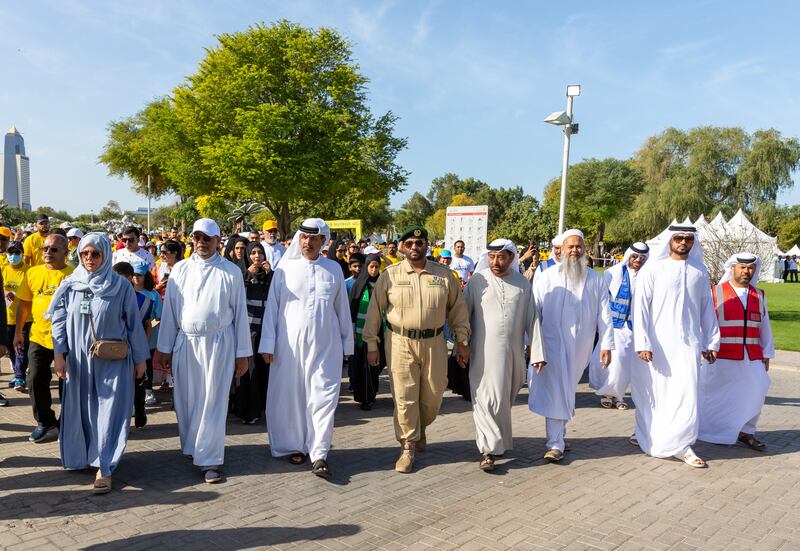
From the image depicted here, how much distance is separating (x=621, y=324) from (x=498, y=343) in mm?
2747

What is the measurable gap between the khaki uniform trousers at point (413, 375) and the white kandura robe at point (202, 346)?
1.27 m

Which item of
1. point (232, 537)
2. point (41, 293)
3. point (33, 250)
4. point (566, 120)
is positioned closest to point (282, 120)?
point (566, 120)

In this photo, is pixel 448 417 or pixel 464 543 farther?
pixel 448 417

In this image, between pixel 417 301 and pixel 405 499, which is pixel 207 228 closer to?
pixel 417 301

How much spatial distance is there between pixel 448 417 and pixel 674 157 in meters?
45.1

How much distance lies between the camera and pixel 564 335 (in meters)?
5.32

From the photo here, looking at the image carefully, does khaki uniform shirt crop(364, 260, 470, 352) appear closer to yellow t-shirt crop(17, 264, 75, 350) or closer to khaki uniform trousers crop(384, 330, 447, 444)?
khaki uniform trousers crop(384, 330, 447, 444)

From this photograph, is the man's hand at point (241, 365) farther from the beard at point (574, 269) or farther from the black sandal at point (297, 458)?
the beard at point (574, 269)

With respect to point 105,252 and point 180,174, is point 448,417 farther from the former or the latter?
point 180,174

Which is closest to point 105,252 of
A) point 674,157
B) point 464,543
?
point 464,543

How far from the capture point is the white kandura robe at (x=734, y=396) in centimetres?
586

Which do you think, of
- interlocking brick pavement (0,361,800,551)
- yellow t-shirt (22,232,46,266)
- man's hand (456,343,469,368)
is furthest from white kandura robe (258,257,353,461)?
yellow t-shirt (22,232,46,266)

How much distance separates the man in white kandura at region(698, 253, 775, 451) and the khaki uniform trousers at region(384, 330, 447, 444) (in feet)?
9.49

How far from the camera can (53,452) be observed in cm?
519
